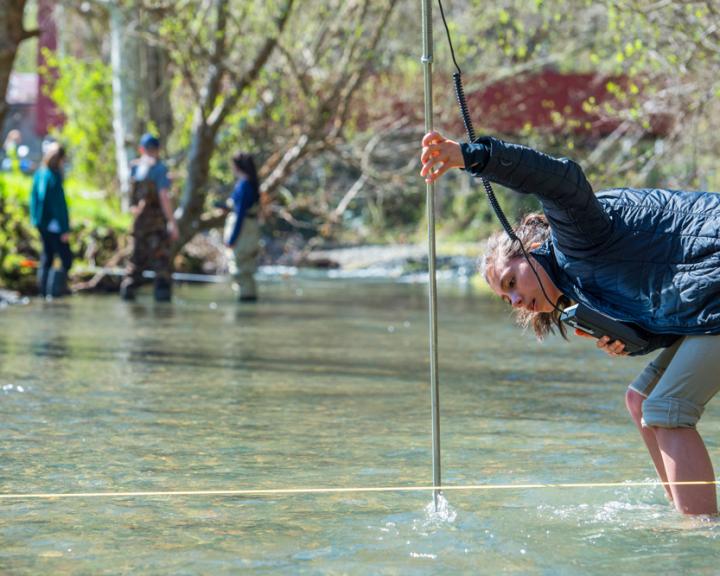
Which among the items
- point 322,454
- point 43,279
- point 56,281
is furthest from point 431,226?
point 43,279

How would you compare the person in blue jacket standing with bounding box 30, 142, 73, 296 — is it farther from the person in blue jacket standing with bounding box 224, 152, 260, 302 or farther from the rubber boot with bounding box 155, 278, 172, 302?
the person in blue jacket standing with bounding box 224, 152, 260, 302

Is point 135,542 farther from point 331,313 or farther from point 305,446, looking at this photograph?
point 331,313

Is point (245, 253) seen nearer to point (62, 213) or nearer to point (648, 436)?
point (62, 213)

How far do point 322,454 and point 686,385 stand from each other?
2.36m

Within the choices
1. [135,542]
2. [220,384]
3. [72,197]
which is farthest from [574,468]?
[72,197]

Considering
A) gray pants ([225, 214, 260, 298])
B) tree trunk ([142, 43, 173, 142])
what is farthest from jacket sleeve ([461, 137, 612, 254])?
tree trunk ([142, 43, 173, 142])

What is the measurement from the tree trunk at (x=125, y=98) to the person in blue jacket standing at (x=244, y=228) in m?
5.61

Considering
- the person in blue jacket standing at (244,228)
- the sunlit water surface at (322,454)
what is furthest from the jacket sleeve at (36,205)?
the sunlit water surface at (322,454)

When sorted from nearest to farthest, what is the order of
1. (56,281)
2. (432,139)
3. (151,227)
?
(432,139) → (56,281) → (151,227)

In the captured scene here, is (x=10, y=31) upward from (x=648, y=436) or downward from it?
upward

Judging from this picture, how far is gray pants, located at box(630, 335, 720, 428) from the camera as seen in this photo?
527 centimetres

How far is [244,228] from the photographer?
60.0 ft

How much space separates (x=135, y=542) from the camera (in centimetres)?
525

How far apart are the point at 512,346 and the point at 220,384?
3566 millimetres
